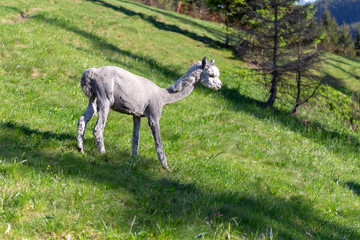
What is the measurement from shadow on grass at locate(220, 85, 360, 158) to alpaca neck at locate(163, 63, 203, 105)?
21.8 ft

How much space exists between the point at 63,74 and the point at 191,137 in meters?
5.04

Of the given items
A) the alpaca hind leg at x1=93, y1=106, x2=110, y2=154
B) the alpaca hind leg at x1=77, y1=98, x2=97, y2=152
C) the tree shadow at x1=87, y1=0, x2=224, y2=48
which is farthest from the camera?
the tree shadow at x1=87, y1=0, x2=224, y2=48

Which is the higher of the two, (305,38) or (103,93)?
(305,38)

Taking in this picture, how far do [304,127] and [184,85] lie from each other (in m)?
7.78

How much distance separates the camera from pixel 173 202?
15.6ft

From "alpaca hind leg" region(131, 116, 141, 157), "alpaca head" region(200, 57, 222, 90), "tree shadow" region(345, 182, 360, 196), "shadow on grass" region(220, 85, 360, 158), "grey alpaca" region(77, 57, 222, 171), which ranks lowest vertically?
"tree shadow" region(345, 182, 360, 196)

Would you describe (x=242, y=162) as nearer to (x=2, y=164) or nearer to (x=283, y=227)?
(x=283, y=227)

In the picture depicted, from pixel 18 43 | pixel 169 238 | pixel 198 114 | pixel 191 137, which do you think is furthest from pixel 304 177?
pixel 18 43

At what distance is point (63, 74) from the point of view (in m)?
10.3

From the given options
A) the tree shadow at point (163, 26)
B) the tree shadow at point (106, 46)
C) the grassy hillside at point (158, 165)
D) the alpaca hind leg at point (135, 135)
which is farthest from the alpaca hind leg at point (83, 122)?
the tree shadow at point (163, 26)

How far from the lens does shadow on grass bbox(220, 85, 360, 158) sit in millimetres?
Answer: 11376

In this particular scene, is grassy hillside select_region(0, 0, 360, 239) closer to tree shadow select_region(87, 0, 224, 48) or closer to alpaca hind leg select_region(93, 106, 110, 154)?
alpaca hind leg select_region(93, 106, 110, 154)

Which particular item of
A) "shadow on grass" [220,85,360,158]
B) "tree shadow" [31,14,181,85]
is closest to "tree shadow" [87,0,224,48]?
"tree shadow" [31,14,181,85]

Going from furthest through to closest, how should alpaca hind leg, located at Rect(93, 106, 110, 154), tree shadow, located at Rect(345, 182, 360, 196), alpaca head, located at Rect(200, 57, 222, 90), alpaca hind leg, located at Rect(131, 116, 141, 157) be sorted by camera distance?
tree shadow, located at Rect(345, 182, 360, 196) < alpaca hind leg, located at Rect(131, 116, 141, 157) < alpaca head, located at Rect(200, 57, 222, 90) < alpaca hind leg, located at Rect(93, 106, 110, 154)
